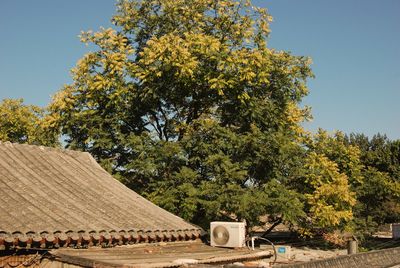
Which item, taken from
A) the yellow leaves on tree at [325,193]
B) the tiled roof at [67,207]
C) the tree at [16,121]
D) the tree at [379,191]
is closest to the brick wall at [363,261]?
the tiled roof at [67,207]

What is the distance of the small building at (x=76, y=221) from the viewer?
8.26 meters

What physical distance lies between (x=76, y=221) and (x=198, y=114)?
45.7 feet

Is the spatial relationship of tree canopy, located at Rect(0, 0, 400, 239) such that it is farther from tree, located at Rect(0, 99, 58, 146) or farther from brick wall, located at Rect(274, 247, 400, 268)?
tree, located at Rect(0, 99, 58, 146)

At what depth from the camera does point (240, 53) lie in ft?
64.1

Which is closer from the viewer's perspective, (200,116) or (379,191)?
(200,116)

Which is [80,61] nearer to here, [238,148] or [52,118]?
[52,118]

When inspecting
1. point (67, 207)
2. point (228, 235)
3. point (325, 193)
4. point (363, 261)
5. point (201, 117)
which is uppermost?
point (201, 117)

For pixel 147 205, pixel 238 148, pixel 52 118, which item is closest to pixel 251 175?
pixel 238 148

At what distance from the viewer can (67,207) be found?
990 centimetres

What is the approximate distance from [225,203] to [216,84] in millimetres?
5098

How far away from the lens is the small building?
8.26m

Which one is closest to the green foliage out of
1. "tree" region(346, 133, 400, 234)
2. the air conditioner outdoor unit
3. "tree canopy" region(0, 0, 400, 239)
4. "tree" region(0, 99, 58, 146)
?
"tree canopy" region(0, 0, 400, 239)

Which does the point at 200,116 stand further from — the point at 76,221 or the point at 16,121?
the point at 16,121

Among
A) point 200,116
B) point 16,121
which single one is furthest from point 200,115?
point 16,121
